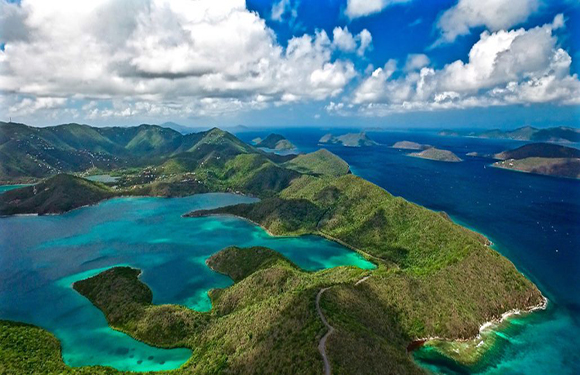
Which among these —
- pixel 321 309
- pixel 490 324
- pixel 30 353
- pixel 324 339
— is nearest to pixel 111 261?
pixel 30 353

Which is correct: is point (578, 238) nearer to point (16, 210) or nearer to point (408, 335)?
point (408, 335)

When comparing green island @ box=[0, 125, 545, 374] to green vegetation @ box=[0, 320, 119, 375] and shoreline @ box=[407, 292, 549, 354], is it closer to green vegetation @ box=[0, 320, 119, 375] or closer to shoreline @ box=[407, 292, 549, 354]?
green vegetation @ box=[0, 320, 119, 375]

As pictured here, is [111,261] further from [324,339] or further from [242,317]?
[324,339]

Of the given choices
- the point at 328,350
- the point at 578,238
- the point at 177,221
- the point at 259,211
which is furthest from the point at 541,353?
the point at 177,221

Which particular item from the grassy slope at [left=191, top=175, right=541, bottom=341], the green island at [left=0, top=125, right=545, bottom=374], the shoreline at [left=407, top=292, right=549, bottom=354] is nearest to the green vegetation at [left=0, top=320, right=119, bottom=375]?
the green island at [left=0, top=125, right=545, bottom=374]

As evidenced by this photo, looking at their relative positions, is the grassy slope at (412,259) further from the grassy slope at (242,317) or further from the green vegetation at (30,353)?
the green vegetation at (30,353)

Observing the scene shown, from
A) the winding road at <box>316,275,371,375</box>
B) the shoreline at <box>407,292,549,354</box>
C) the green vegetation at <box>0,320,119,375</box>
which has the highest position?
the winding road at <box>316,275,371,375</box>

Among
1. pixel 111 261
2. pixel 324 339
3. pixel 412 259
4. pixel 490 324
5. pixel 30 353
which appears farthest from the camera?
pixel 111 261

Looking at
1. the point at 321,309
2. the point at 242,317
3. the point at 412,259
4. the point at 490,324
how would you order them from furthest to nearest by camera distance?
the point at 412,259, the point at 490,324, the point at 242,317, the point at 321,309

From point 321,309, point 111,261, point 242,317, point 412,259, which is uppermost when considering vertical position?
point 321,309

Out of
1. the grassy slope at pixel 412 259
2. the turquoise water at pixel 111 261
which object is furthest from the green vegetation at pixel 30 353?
the grassy slope at pixel 412 259
